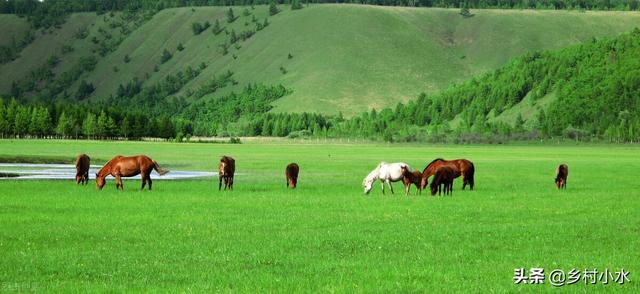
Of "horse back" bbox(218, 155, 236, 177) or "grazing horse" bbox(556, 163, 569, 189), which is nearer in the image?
"horse back" bbox(218, 155, 236, 177)

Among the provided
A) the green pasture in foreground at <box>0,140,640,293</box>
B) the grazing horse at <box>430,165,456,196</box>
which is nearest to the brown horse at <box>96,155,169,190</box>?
the green pasture in foreground at <box>0,140,640,293</box>

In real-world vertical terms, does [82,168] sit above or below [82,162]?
below

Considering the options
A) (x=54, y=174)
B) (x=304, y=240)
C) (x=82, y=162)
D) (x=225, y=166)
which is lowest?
(x=54, y=174)

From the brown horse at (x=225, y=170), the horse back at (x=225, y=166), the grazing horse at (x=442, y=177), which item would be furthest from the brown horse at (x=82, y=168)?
the grazing horse at (x=442, y=177)

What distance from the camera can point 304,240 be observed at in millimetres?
24047

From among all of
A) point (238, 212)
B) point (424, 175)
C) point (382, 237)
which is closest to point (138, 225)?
point (238, 212)

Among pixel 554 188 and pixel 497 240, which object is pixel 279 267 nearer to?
pixel 497 240

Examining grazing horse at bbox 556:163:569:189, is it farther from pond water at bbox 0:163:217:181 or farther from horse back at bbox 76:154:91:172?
horse back at bbox 76:154:91:172

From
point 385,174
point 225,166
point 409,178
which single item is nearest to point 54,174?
point 225,166

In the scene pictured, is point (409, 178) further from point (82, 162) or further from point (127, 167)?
point (82, 162)

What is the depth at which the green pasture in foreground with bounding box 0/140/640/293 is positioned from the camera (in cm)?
1819

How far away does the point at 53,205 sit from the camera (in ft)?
115

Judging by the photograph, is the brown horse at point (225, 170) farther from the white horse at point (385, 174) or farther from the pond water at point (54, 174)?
the pond water at point (54, 174)

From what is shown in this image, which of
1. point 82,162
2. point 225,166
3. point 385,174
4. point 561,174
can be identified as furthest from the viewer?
point 561,174
